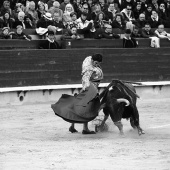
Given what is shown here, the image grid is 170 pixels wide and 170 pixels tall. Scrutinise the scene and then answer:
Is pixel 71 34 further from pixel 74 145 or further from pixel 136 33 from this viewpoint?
pixel 74 145

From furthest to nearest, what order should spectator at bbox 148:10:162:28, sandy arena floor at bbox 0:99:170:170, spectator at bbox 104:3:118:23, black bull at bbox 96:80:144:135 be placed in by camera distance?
spectator at bbox 148:10:162:28, spectator at bbox 104:3:118:23, black bull at bbox 96:80:144:135, sandy arena floor at bbox 0:99:170:170

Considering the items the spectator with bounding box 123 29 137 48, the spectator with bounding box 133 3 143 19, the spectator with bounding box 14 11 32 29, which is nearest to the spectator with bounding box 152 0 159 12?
the spectator with bounding box 133 3 143 19

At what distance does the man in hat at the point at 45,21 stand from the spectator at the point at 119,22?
1.67m

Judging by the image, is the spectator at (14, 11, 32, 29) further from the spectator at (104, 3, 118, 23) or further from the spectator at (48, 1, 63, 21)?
the spectator at (104, 3, 118, 23)

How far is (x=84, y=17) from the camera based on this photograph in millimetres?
14211

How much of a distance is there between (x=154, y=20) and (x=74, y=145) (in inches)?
277

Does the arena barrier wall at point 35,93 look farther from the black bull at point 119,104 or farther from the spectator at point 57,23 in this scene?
the black bull at point 119,104

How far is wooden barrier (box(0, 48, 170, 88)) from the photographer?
14.1m

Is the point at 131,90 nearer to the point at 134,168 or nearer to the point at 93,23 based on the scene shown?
the point at 134,168

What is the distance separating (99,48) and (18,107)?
2322 millimetres

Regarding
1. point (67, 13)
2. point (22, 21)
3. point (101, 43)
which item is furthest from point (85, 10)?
point (22, 21)

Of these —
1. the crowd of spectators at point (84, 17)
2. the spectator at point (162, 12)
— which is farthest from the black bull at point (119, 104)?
the spectator at point (162, 12)

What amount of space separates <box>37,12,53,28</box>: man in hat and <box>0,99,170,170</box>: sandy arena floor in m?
1.71

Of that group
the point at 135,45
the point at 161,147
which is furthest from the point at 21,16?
the point at 161,147
